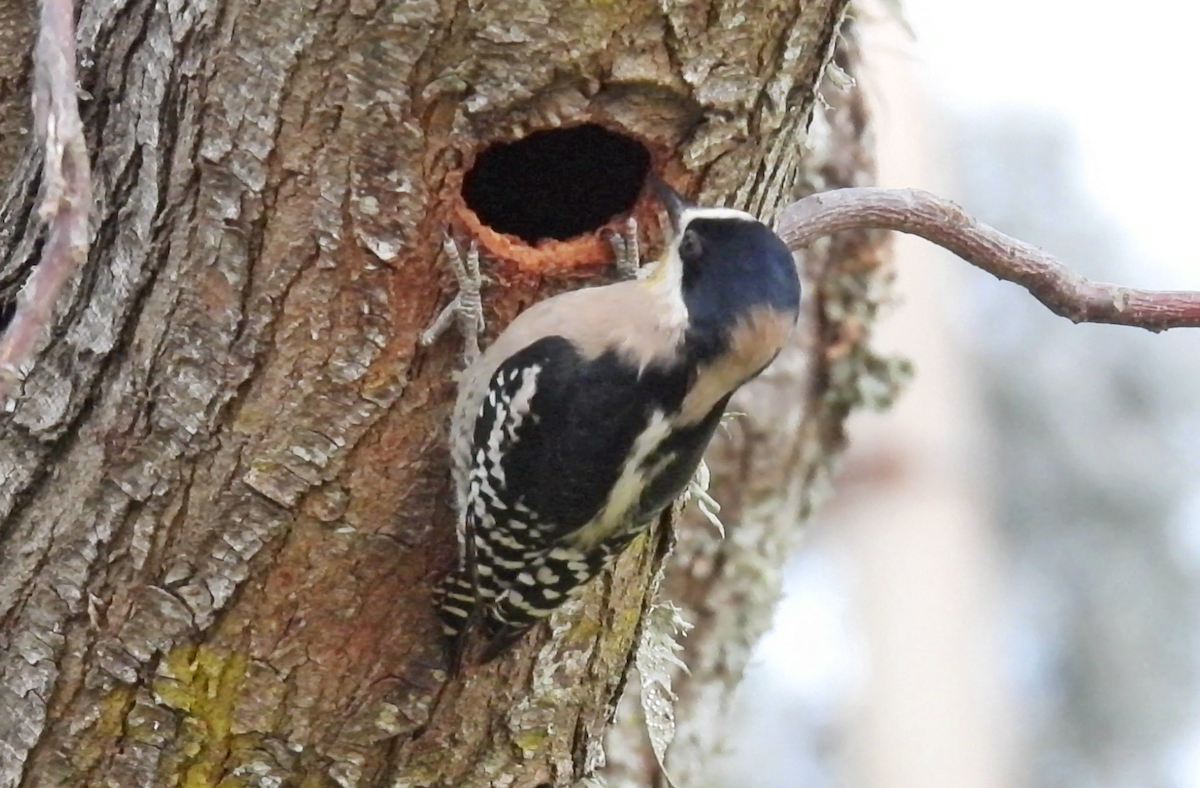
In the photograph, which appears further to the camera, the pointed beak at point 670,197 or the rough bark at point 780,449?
the rough bark at point 780,449

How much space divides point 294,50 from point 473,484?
2.36 ft

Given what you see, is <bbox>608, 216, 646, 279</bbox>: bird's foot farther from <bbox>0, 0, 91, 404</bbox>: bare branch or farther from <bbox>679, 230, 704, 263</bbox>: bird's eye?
<bbox>0, 0, 91, 404</bbox>: bare branch

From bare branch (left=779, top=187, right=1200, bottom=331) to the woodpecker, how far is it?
0.31m

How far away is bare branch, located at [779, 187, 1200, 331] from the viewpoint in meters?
2.41

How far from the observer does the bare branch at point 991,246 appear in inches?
94.9

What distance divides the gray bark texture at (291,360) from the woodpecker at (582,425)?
0.07m

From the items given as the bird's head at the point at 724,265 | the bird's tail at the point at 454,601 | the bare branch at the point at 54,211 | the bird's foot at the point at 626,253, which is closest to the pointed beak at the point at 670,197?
the bird's head at the point at 724,265

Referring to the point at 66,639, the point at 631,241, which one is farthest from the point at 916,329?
the point at 66,639

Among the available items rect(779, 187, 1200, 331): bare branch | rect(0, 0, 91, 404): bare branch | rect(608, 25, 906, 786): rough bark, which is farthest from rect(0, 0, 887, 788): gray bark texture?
rect(608, 25, 906, 786): rough bark

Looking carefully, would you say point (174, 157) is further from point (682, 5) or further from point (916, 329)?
point (916, 329)

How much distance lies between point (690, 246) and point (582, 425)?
1.13 feet

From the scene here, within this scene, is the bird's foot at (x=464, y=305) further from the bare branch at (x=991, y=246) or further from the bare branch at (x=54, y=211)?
the bare branch at (x=54, y=211)

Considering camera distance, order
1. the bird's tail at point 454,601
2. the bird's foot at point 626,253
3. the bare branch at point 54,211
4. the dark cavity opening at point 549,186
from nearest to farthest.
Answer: the bare branch at point 54,211
the bird's tail at point 454,601
the bird's foot at point 626,253
the dark cavity opening at point 549,186

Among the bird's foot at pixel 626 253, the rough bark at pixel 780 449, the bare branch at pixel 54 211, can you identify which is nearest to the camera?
the bare branch at pixel 54 211
